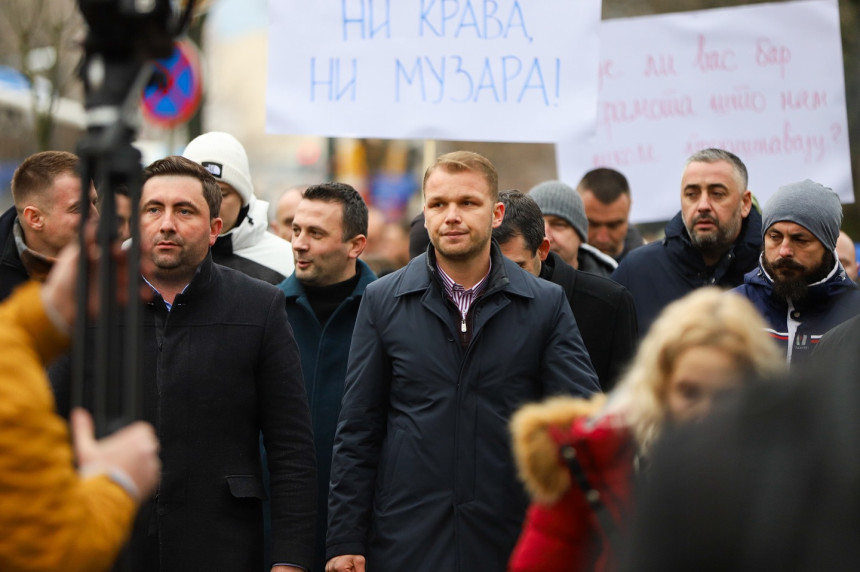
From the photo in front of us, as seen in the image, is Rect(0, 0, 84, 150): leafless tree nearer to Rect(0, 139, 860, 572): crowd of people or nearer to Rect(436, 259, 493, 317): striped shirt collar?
Rect(0, 139, 860, 572): crowd of people

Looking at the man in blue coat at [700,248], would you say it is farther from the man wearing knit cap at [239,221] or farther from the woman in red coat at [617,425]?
the woman in red coat at [617,425]

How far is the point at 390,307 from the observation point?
488cm

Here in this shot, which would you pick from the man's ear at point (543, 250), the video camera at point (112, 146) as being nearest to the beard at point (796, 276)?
the man's ear at point (543, 250)

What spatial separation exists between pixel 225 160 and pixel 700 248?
2475 millimetres

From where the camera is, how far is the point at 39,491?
2.50 m

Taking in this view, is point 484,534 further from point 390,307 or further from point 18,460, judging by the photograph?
point 18,460

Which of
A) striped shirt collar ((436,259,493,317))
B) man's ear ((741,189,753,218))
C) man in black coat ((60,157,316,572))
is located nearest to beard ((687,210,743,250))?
man's ear ((741,189,753,218))

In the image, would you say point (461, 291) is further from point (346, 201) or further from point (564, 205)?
point (564, 205)

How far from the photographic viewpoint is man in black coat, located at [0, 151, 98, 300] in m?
5.03

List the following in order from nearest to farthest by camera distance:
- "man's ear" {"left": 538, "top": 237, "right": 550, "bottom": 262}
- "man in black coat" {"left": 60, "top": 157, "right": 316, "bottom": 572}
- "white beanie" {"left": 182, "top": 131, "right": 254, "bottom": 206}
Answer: "man in black coat" {"left": 60, "top": 157, "right": 316, "bottom": 572} < "man's ear" {"left": 538, "top": 237, "right": 550, "bottom": 262} < "white beanie" {"left": 182, "top": 131, "right": 254, "bottom": 206}

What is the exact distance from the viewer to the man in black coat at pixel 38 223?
503 cm

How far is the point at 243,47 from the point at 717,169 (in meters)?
51.5

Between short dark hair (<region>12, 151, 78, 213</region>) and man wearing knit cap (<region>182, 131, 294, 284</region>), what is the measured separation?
A: 3.77ft

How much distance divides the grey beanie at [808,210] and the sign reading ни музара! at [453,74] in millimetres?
1327
